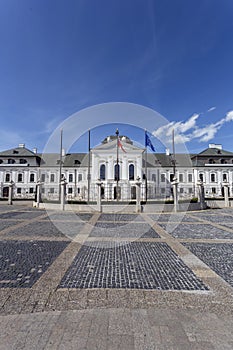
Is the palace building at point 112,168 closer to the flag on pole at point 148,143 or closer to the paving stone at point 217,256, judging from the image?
the flag on pole at point 148,143

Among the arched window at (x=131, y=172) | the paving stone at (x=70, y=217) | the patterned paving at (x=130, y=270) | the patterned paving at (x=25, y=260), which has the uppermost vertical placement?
the arched window at (x=131, y=172)

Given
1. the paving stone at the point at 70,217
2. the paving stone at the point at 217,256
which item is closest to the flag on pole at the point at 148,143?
the paving stone at the point at 70,217

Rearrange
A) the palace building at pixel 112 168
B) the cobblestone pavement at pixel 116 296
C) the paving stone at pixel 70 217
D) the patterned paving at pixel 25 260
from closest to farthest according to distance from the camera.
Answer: the cobblestone pavement at pixel 116 296 < the patterned paving at pixel 25 260 < the paving stone at pixel 70 217 < the palace building at pixel 112 168

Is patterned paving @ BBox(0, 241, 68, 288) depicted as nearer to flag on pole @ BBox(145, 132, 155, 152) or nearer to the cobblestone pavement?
the cobblestone pavement

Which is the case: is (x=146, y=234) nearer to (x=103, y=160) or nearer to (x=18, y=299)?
(x=18, y=299)

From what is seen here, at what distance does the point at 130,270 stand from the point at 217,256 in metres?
2.37

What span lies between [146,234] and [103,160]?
33.4 m

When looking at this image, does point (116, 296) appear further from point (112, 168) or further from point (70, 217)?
point (112, 168)

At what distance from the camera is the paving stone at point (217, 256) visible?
393 cm

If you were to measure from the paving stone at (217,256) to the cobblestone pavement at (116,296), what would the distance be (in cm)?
A: 2

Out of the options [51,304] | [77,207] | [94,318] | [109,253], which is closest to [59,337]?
[94,318]

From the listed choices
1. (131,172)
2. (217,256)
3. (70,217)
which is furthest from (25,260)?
(131,172)

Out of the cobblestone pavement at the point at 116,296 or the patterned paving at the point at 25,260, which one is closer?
the cobblestone pavement at the point at 116,296

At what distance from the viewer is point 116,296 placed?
2982mm
